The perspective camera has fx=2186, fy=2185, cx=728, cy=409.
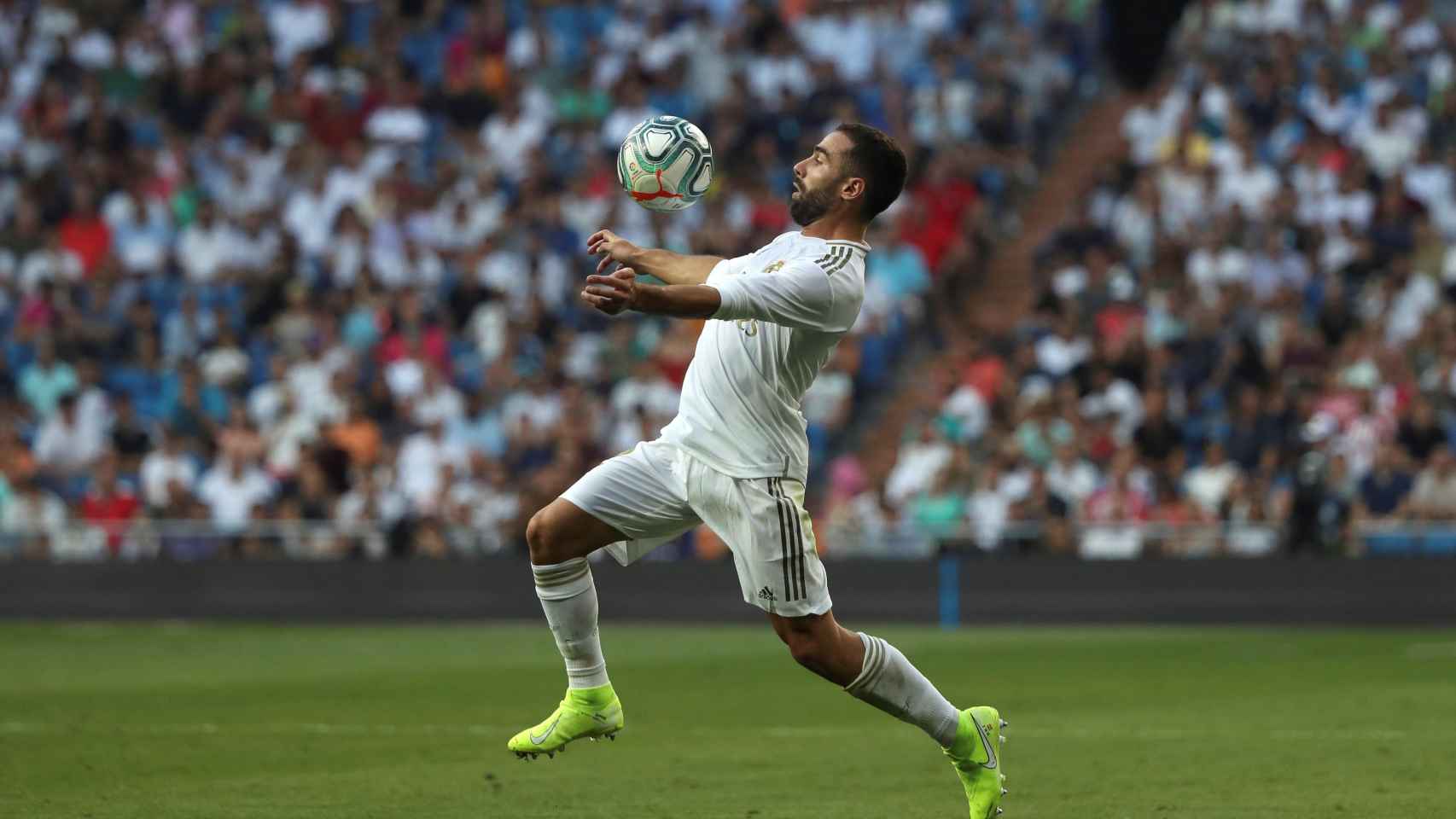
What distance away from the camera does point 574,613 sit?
8117 mm

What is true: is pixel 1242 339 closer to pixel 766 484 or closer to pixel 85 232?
pixel 766 484

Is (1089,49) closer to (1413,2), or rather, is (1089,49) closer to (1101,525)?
(1413,2)

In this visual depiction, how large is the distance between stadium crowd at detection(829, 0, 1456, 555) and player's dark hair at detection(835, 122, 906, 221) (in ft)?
36.8

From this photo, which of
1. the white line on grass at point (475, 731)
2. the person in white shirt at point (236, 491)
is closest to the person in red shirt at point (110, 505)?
the person in white shirt at point (236, 491)

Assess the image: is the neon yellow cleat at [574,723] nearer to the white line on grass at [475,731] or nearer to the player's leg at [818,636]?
the player's leg at [818,636]

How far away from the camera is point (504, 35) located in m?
25.8

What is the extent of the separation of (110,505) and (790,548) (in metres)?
15.1

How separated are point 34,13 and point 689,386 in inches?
831

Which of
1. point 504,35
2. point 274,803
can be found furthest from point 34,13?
point 274,803

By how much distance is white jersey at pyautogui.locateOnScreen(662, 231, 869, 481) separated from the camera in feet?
25.3

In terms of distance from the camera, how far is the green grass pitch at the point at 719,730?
8.45m

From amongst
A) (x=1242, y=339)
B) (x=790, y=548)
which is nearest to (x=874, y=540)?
(x=1242, y=339)

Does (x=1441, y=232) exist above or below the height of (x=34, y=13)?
below

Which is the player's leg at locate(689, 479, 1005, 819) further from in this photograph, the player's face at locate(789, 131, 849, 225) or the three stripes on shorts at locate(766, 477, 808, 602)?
the player's face at locate(789, 131, 849, 225)
